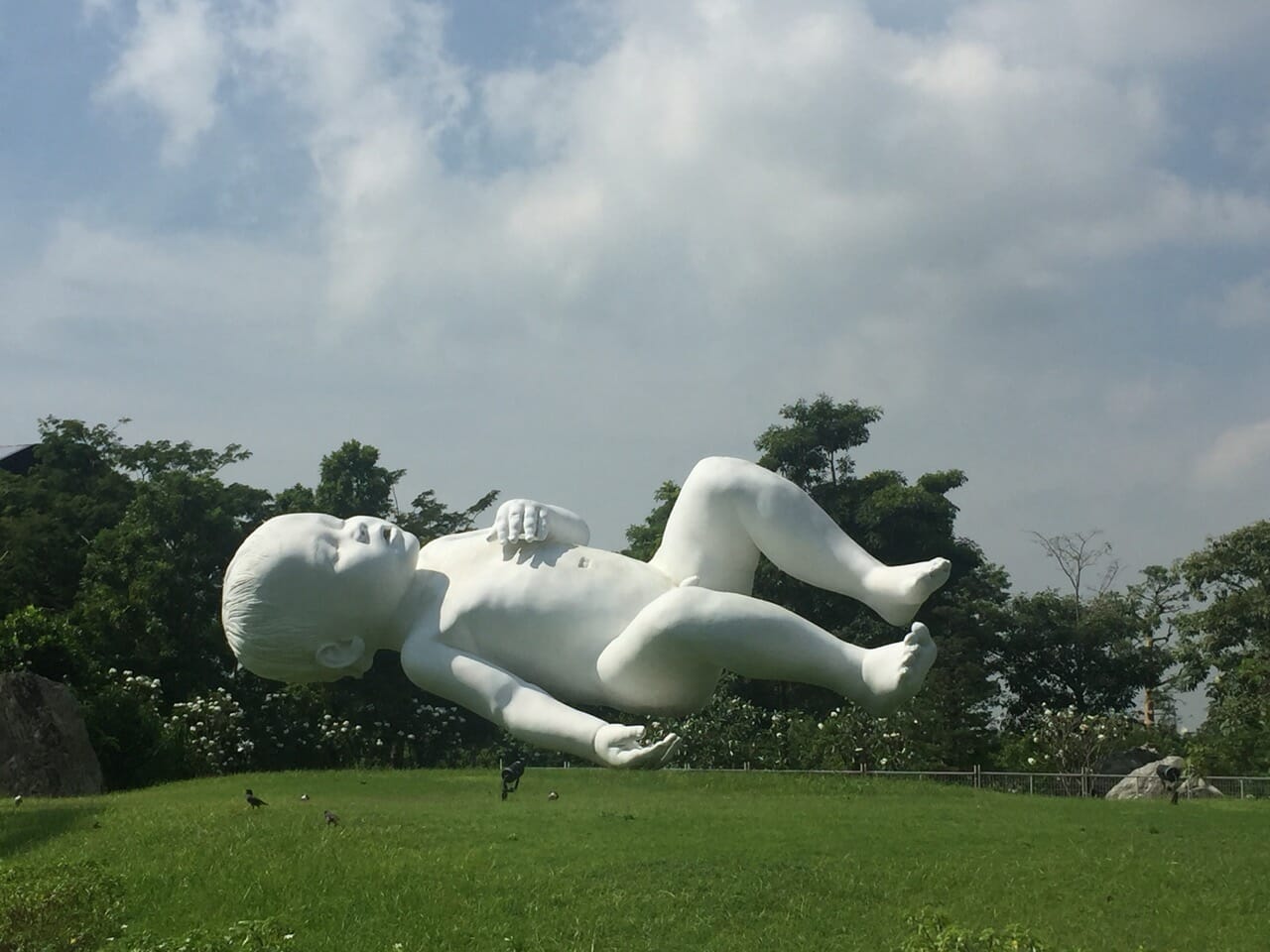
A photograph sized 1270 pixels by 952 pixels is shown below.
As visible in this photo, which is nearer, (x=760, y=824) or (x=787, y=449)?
(x=760, y=824)

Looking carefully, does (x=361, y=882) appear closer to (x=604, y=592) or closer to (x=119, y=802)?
Result: (x=604, y=592)

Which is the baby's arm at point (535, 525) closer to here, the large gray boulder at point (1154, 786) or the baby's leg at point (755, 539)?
the baby's leg at point (755, 539)

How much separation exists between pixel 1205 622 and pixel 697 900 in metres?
17.5

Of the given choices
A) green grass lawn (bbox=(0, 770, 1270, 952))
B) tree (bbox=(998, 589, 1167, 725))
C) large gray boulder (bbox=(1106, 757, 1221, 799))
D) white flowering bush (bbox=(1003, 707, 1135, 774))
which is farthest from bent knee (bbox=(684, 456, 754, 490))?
tree (bbox=(998, 589, 1167, 725))

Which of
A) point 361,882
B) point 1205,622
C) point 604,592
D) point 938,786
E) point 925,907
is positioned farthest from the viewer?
point 1205,622

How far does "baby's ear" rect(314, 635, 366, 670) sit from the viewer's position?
8.73 metres

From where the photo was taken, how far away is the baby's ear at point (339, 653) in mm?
8734

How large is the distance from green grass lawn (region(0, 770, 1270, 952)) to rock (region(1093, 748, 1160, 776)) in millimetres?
8696

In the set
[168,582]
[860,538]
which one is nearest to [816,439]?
[860,538]

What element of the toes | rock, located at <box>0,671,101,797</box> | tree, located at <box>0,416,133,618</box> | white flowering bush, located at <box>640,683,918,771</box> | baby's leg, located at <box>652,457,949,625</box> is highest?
tree, located at <box>0,416,133,618</box>

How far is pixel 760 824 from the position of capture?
22.5 ft

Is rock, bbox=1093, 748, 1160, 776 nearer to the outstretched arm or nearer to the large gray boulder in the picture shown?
the large gray boulder

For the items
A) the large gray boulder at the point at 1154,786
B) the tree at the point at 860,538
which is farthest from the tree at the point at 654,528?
the large gray boulder at the point at 1154,786

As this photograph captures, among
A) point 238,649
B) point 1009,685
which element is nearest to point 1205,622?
point 1009,685
